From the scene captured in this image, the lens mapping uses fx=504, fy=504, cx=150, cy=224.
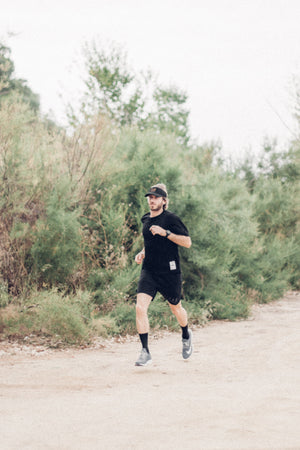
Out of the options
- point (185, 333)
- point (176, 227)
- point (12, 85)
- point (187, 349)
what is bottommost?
point (187, 349)

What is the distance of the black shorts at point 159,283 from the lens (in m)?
6.54

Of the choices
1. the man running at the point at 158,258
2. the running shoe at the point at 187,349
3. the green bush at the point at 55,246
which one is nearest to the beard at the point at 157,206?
the man running at the point at 158,258

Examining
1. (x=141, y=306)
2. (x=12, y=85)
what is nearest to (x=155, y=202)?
(x=141, y=306)

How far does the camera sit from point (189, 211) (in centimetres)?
1167

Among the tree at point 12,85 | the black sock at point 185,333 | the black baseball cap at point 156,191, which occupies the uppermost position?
the tree at point 12,85

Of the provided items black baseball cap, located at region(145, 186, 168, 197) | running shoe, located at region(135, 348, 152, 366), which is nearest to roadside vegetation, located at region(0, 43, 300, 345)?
running shoe, located at region(135, 348, 152, 366)

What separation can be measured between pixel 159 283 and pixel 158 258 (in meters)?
0.34

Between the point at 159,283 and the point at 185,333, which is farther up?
the point at 159,283

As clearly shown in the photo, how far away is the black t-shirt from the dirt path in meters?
1.34

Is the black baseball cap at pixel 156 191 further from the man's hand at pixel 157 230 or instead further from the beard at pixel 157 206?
the man's hand at pixel 157 230

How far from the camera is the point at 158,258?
6.53 m

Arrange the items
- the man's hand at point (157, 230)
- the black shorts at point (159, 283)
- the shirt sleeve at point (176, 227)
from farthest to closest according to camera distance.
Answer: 1. the black shorts at point (159, 283)
2. the shirt sleeve at point (176, 227)
3. the man's hand at point (157, 230)

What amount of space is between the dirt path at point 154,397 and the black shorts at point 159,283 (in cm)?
101

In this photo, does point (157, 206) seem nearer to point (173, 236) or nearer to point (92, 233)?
point (173, 236)
